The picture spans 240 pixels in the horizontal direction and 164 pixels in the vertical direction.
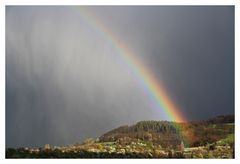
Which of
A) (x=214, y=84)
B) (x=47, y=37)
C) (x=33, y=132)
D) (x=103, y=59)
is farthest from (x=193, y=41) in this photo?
(x=33, y=132)

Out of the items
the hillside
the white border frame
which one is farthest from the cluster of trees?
the white border frame

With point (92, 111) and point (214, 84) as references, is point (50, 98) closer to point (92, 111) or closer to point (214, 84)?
point (92, 111)

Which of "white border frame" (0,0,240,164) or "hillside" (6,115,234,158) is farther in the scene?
"hillside" (6,115,234,158)

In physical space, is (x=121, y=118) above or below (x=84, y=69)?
below

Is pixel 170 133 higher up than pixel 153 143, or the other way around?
pixel 170 133

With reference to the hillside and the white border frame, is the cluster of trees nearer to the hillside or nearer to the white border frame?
the hillside

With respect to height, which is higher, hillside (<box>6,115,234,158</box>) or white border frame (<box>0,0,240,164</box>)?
white border frame (<box>0,0,240,164</box>)
